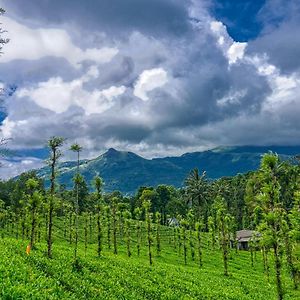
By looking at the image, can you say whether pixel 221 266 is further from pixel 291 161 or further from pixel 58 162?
pixel 291 161

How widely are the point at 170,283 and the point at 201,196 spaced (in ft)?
338

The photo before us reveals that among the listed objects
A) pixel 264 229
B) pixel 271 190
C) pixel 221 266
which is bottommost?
pixel 221 266

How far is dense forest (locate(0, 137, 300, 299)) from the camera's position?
173ft

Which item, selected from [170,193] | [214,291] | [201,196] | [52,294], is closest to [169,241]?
[201,196]

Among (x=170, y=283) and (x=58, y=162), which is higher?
(x=58, y=162)

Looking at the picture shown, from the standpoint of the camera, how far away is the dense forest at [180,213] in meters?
52.9

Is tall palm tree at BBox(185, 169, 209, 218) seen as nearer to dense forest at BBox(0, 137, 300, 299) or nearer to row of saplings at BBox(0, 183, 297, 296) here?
dense forest at BBox(0, 137, 300, 299)

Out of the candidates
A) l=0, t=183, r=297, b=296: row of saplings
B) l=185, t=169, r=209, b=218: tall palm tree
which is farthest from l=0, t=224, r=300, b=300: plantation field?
l=185, t=169, r=209, b=218: tall palm tree

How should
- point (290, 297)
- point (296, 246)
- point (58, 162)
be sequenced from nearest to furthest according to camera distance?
point (58, 162) < point (290, 297) < point (296, 246)

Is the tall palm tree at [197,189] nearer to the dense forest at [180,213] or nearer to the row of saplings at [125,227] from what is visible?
the dense forest at [180,213]

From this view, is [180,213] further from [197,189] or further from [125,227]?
[125,227]

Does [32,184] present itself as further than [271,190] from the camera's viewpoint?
Yes

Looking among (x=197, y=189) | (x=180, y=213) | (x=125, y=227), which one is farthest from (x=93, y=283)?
(x=180, y=213)

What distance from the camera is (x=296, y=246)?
54.9 m
